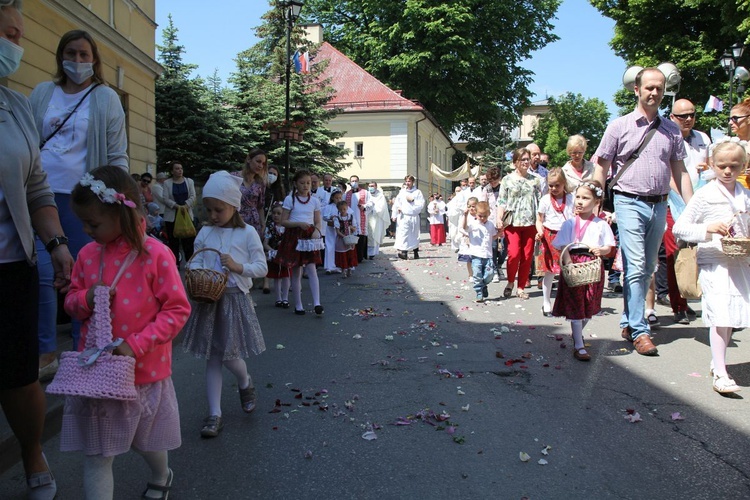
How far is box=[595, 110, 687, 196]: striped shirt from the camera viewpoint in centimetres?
616

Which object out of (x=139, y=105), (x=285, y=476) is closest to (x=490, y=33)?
(x=139, y=105)

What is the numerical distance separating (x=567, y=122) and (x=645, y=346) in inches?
3501

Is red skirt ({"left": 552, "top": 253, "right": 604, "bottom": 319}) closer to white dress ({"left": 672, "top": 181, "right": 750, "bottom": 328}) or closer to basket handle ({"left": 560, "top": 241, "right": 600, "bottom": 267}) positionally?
basket handle ({"left": 560, "top": 241, "right": 600, "bottom": 267})

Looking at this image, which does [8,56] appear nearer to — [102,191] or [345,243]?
[102,191]

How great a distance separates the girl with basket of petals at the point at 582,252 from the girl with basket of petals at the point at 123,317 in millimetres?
3947

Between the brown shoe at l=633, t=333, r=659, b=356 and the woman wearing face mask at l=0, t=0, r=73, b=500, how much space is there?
4.83 m

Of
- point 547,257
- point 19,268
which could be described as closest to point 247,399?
point 19,268

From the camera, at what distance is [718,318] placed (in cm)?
486

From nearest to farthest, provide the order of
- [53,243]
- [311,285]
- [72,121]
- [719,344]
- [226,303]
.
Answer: [53,243]
[72,121]
[226,303]
[719,344]
[311,285]

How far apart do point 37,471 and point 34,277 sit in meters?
0.92

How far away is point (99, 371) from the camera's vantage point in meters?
2.62

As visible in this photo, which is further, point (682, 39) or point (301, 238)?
point (682, 39)

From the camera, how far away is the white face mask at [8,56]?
3.05m

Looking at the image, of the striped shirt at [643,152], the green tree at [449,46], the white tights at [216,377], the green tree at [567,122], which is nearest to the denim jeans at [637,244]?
the striped shirt at [643,152]
